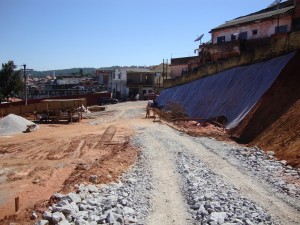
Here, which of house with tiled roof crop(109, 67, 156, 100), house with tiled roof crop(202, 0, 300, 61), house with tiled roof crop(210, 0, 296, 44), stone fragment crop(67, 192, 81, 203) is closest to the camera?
stone fragment crop(67, 192, 81, 203)

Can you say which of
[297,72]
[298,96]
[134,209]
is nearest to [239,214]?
[134,209]

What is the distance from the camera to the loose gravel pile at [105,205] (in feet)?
34.2

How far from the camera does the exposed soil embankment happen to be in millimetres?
17203

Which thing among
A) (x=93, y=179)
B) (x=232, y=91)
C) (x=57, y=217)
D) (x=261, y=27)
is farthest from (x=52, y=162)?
(x=261, y=27)

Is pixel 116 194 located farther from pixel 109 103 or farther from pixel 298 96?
pixel 109 103

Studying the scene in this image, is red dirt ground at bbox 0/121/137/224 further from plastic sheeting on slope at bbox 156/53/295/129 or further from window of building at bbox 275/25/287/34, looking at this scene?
window of building at bbox 275/25/287/34

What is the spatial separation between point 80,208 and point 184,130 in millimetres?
15746

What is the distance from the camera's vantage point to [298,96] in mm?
20453

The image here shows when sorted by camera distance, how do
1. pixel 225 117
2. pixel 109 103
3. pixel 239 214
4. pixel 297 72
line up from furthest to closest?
pixel 109 103, pixel 225 117, pixel 297 72, pixel 239 214

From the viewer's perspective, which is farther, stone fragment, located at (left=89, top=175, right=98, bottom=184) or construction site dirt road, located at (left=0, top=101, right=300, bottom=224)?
stone fragment, located at (left=89, top=175, right=98, bottom=184)

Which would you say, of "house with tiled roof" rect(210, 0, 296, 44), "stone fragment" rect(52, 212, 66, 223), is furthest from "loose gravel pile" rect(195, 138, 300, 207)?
"house with tiled roof" rect(210, 0, 296, 44)

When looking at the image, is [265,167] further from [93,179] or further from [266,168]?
[93,179]

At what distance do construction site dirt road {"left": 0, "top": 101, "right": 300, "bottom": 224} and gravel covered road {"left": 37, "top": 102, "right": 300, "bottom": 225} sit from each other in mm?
35

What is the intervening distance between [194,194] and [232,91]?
17570 millimetres
